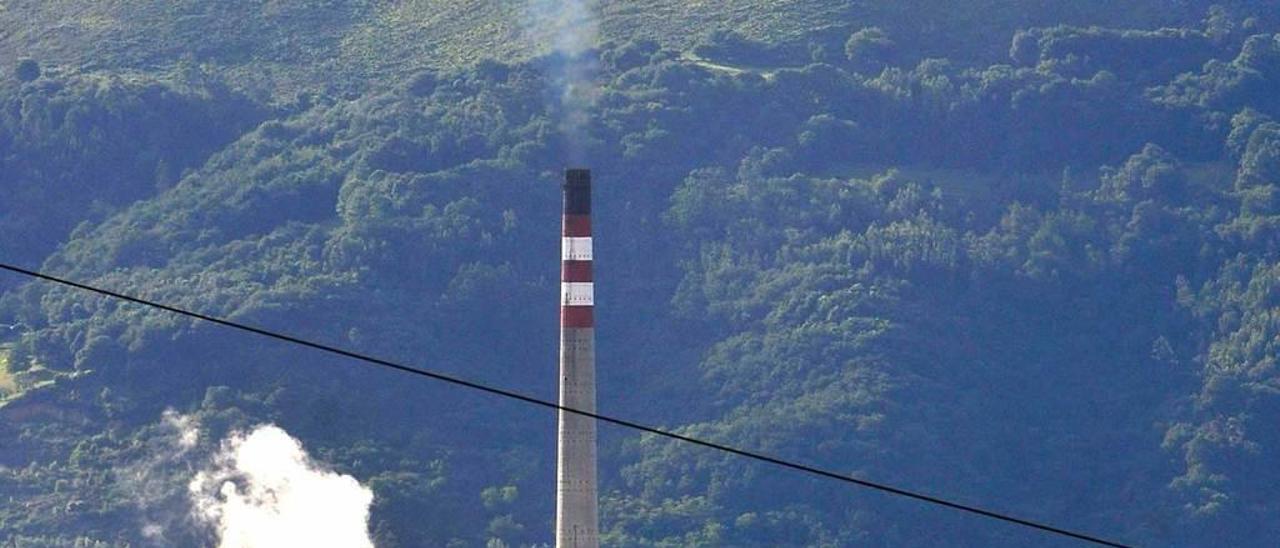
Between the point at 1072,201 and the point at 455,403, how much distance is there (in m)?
43.7

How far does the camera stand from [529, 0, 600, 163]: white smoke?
172125 mm

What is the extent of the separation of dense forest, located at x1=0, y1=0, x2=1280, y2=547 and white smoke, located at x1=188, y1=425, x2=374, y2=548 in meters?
1.28

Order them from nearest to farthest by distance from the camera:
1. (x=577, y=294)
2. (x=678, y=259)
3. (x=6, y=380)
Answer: (x=577, y=294) < (x=6, y=380) < (x=678, y=259)

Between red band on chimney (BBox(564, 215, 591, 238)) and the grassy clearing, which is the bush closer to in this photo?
the grassy clearing

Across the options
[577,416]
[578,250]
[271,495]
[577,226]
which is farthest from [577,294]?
[271,495]

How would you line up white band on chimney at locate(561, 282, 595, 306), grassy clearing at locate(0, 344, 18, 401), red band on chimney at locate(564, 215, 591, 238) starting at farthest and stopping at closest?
grassy clearing at locate(0, 344, 18, 401) < red band on chimney at locate(564, 215, 591, 238) < white band on chimney at locate(561, 282, 595, 306)

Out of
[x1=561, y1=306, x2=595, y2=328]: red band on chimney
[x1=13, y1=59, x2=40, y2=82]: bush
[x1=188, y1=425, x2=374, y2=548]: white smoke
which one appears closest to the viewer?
[x1=561, y1=306, x2=595, y2=328]: red band on chimney

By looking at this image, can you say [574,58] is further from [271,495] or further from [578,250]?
[578,250]

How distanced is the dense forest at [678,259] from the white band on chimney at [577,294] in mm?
34578

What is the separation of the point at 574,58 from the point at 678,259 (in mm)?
22410

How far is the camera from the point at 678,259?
156000 mm

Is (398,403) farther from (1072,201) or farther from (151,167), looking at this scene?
(1072,201)

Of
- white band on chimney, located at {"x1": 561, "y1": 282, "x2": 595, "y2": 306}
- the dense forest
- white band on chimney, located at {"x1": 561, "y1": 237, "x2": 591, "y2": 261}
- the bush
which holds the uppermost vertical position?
white band on chimney, located at {"x1": 561, "y1": 237, "x2": 591, "y2": 261}

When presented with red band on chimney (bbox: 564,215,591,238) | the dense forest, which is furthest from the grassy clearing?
red band on chimney (bbox: 564,215,591,238)
